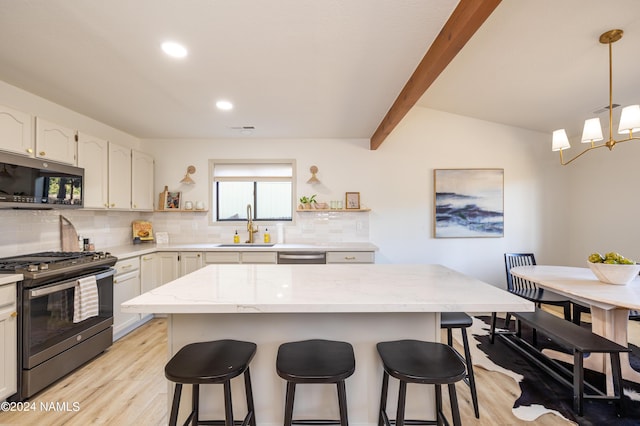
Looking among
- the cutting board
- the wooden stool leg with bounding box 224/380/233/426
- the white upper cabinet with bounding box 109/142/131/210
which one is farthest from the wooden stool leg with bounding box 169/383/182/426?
the white upper cabinet with bounding box 109/142/131/210

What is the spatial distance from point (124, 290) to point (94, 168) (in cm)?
134

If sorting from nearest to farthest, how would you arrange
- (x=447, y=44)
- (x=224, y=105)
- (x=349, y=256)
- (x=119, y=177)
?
(x=447, y=44)
(x=224, y=105)
(x=119, y=177)
(x=349, y=256)

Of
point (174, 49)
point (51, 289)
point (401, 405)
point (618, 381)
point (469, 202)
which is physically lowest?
point (618, 381)

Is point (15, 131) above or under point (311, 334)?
above

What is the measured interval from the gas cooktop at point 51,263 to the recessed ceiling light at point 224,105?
1843mm

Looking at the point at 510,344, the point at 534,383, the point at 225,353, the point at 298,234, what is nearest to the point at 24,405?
the point at 225,353

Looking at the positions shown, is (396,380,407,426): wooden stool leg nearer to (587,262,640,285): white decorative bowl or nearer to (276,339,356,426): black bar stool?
(276,339,356,426): black bar stool

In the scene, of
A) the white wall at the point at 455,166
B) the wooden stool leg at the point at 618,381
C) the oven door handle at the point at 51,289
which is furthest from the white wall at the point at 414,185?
the wooden stool leg at the point at 618,381

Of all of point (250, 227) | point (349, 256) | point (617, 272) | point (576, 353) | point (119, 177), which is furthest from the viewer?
point (250, 227)

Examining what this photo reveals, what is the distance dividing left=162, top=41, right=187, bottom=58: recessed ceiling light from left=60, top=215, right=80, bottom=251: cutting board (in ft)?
7.37

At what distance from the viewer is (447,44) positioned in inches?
65.4

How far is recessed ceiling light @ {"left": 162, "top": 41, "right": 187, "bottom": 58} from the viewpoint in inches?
73.5

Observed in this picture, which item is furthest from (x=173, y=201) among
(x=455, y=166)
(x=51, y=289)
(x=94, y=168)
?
(x=455, y=166)

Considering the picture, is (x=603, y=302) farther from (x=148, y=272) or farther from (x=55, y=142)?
(x=55, y=142)
